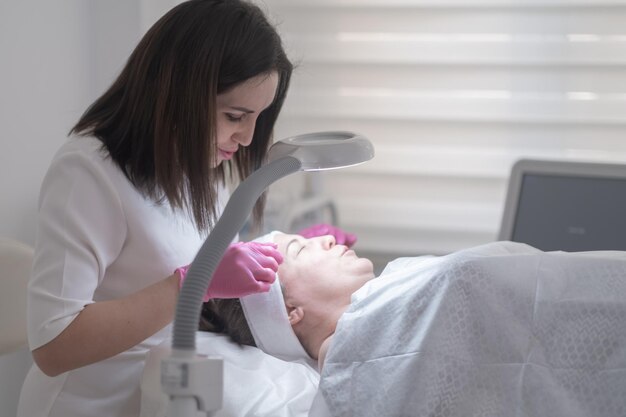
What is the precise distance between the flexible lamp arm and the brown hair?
290mm

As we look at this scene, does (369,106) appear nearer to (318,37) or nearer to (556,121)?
(318,37)

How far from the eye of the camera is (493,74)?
2295 mm

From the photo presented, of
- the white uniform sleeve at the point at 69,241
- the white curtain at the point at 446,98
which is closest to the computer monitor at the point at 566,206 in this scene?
the white curtain at the point at 446,98

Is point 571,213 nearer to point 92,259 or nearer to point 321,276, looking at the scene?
point 321,276

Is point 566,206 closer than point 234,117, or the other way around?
point 234,117

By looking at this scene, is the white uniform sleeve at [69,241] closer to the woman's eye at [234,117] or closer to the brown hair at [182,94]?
the brown hair at [182,94]

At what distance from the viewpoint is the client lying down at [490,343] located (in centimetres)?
114

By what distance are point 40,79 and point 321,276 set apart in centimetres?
82

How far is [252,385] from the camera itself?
1388 mm

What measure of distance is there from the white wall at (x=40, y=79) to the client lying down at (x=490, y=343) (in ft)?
3.05

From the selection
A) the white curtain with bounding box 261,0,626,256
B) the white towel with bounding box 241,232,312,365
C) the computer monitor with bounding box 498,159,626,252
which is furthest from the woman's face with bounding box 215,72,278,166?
the white curtain with bounding box 261,0,626,256

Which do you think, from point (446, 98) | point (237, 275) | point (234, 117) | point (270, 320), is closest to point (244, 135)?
point (234, 117)

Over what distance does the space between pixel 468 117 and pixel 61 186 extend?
133 cm

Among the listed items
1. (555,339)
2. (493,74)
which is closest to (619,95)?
(493,74)
